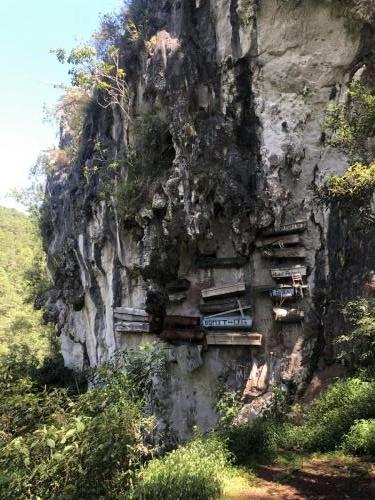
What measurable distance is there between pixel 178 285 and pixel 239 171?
339 centimetres

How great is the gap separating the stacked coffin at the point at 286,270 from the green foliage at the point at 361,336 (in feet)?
7.58

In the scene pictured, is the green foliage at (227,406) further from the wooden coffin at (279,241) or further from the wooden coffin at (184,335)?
the wooden coffin at (279,241)

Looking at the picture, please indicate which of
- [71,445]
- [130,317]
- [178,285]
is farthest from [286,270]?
[71,445]

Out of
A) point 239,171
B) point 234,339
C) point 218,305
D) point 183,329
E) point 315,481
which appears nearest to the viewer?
point 315,481

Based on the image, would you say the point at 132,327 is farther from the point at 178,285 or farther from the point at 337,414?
the point at 337,414

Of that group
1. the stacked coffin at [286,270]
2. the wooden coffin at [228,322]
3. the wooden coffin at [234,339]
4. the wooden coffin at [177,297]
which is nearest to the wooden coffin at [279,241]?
the stacked coffin at [286,270]

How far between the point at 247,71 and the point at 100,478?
10.7 meters

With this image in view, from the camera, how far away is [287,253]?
11.2m

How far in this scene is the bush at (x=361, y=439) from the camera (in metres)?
5.89

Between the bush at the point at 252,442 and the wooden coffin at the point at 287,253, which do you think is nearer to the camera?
the bush at the point at 252,442

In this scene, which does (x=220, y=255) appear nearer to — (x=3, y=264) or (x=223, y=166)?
(x=223, y=166)

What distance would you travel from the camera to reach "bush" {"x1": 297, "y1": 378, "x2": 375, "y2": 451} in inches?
266

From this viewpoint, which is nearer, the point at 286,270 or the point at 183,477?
the point at 183,477

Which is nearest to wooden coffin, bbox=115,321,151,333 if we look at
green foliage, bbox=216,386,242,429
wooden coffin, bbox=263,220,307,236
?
green foliage, bbox=216,386,242,429
